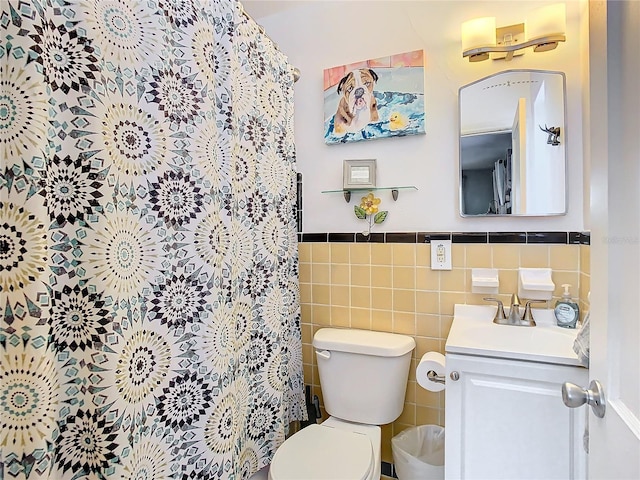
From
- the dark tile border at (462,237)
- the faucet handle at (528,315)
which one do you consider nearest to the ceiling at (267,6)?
the dark tile border at (462,237)

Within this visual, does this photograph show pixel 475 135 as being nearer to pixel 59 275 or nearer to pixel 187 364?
pixel 187 364

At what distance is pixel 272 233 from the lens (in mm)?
1462

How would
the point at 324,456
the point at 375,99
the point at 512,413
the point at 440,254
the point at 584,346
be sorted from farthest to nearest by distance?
the point at 375,99 → the point at 440,254 → the point at 324,456 → the point at 512,413 → the point at 584,346

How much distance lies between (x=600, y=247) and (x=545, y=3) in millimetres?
1292

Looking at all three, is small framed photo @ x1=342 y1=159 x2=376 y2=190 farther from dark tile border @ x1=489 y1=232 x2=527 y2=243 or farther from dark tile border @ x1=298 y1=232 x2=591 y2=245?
dark tile border @ x1=489 y1=232 x2=527 y2=243

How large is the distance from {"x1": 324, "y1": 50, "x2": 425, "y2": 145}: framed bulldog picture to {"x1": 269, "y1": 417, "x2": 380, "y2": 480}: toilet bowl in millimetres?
1342

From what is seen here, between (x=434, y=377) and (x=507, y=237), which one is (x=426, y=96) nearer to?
(x=507, y=237)

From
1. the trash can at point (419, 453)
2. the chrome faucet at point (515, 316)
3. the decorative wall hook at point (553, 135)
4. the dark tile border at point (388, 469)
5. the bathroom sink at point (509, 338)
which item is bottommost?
the dark tile border at point (388, 469)

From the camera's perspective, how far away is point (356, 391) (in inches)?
62.1

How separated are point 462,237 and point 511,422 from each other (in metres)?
0.76

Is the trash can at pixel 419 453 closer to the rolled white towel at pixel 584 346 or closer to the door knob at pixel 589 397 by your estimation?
the rolled white towel at pixel 584 346

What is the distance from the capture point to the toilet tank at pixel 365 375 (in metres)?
1.55

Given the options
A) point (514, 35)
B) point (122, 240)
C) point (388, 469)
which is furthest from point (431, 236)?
point (122, 240)

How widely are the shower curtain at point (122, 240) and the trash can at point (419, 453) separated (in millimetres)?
684
